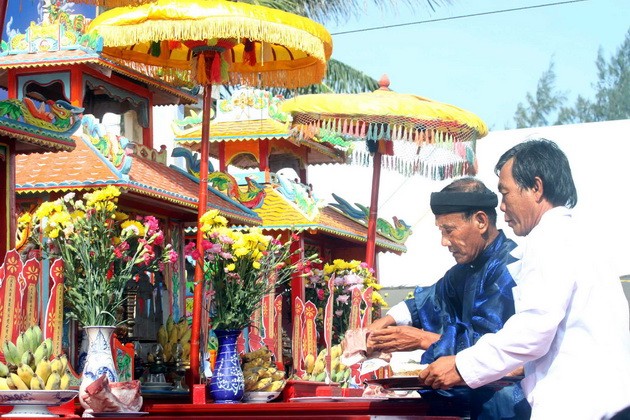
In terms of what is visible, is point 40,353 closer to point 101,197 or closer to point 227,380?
point 101,197

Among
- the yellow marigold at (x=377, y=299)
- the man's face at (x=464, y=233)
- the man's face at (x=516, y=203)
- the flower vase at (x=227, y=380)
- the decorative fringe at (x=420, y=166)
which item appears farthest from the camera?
the decorative fringe at (x=420, y=166)

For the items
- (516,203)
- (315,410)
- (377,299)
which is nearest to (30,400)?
(315,410)

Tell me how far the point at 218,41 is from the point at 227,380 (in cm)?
242

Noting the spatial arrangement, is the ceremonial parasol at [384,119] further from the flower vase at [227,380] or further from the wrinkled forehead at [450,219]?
the wrinkled forehead at [450,219]

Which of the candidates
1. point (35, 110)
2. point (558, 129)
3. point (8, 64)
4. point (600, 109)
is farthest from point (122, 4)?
point (600, 109)

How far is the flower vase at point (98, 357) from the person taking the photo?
5602 mm

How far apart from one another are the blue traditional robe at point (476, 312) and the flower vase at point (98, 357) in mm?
1871

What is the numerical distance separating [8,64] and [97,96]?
1169 millimetres

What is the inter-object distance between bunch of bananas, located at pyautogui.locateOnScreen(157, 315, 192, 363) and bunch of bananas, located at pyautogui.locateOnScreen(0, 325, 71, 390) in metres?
2.77

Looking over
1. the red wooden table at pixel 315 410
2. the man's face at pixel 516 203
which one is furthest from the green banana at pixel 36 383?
the man's face at pixel 516 203

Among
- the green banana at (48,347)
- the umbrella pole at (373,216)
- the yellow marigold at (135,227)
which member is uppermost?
the umbrella pole at (373,216)

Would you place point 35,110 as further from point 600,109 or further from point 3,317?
point 600,109

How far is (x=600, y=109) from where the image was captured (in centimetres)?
4281

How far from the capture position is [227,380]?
651 cm
